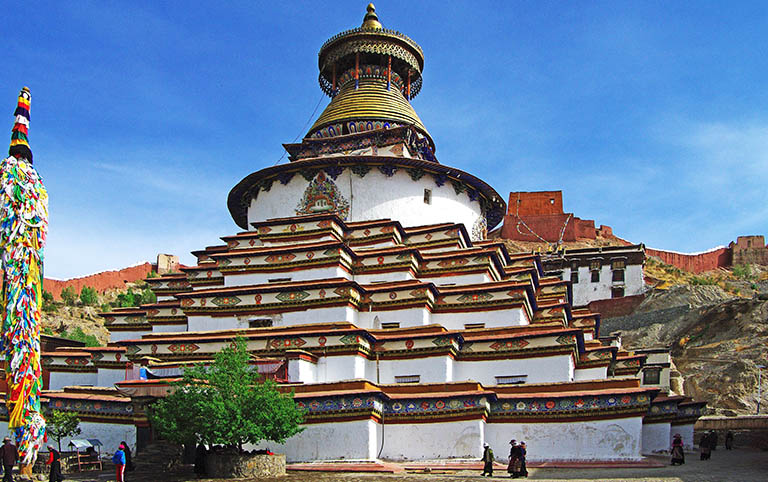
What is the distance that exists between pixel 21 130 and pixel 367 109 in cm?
1306

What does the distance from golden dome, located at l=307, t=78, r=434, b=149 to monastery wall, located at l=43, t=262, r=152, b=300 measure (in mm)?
29052

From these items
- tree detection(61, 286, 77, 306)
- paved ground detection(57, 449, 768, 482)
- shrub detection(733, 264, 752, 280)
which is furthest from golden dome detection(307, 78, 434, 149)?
shrub detection(733, 264, 752, 280)

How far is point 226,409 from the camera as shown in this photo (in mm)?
13922

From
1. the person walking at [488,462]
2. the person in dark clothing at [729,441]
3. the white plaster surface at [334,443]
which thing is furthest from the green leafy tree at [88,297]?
the person walking at [488,462]

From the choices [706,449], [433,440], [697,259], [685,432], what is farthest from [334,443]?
[697,259]

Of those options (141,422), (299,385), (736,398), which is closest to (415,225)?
(299,385)

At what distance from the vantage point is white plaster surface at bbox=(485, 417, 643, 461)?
1588 centimetres

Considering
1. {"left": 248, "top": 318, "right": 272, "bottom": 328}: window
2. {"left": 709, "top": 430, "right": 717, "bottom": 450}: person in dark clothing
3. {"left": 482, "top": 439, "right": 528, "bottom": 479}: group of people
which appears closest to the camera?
{"left": 482, "top": 439, "right": 528, "bottom": 479}: group of people

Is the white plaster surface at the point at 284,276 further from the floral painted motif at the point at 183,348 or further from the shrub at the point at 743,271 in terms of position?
the shrub at the point at 743,271

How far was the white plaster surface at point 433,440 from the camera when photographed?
15953mm

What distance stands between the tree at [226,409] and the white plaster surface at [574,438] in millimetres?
4421

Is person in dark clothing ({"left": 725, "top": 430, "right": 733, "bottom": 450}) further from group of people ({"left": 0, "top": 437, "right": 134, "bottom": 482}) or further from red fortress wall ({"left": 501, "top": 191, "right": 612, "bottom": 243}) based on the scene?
red fortress wall ({"left": 501, "top": 191, "right": 612, "bottom": 243})

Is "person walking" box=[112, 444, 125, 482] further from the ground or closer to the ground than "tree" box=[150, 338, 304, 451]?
closer to the ground

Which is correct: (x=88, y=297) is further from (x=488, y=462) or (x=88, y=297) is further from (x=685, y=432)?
(x=488, y=462)
